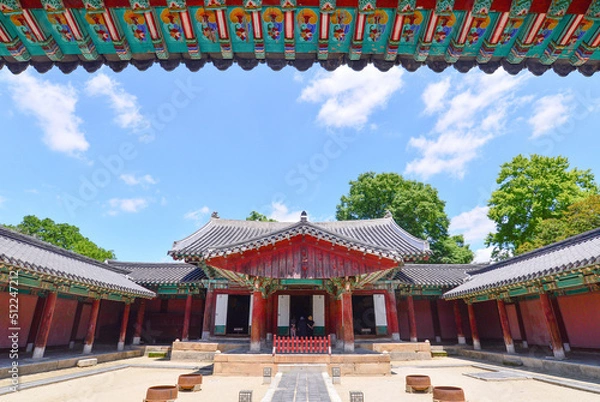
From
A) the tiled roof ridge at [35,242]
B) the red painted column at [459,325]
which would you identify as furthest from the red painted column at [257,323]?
the red painted column at [459,325]

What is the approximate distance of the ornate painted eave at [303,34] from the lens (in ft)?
10.1

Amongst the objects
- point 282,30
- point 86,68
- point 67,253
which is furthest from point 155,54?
point 67,253

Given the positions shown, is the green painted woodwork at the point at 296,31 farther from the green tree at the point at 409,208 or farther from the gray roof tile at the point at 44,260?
the green tree at the point at 409,208

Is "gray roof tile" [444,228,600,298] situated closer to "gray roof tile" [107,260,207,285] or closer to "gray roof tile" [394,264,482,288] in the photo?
"gray roof tile" [394,264,482,288]

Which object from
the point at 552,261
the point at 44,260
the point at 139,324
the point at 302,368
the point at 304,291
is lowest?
→ the point at 302,368

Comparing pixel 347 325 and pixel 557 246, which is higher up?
pixel 557 246

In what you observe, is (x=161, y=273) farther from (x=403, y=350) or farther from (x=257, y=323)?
(x=403, y=350)

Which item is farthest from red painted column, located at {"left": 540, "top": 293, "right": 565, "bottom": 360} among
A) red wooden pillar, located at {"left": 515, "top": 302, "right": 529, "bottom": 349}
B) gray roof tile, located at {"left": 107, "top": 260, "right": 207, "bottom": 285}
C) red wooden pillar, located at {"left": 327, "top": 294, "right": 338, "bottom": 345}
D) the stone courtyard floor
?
gray roof tile, located at {"left": 107, "top": 260, "right": 207, "bottom": 285}

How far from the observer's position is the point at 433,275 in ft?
68.7

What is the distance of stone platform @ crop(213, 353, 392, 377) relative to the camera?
1098cm

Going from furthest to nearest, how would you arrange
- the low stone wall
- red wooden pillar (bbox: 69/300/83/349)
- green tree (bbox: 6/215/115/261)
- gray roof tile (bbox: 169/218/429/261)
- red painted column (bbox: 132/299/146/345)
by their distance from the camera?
green tree (bbox: 6/215/115/261) < red painted column (bbox: 132/299/146/345) < red wooden pillar (bbox: 69/300/83/349) < the low stone wall < gray roof tile (bbox: 169/218/429/261)

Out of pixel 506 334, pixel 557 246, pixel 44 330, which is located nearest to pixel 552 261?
pixel 557 246

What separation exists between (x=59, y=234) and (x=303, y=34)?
5234cm

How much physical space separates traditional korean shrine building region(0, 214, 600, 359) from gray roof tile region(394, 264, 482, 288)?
144mm
